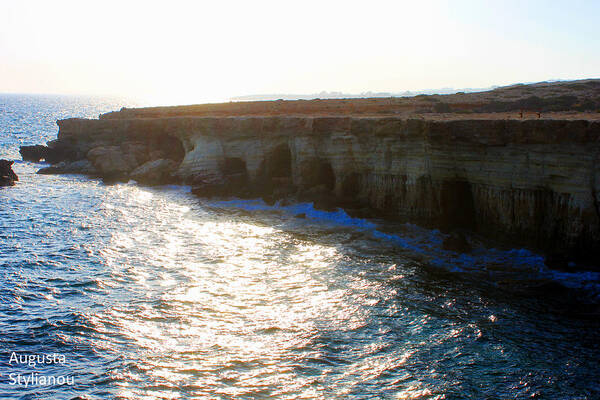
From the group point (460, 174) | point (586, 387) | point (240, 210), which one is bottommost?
point (586, 387)

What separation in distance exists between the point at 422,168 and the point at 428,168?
38cm

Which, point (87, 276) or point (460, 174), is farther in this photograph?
point (460, 174)

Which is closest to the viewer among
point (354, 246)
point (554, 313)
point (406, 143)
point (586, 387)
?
point (586, 387)

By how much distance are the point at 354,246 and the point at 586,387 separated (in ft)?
40.7

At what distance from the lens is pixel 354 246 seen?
23.8 m

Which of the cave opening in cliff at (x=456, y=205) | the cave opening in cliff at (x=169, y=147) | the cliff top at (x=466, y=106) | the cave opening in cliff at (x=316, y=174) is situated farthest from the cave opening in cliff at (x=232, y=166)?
the cave opening in cliff at (x=456, y=205)

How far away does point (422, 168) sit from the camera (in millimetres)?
25734

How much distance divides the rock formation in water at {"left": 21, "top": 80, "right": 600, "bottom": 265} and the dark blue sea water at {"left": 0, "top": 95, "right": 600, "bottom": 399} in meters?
1.71

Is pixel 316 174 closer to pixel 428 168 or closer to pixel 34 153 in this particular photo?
pixel 428 168

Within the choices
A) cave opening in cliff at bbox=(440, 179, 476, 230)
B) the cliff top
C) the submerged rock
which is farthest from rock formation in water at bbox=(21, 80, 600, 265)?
the submerged rock

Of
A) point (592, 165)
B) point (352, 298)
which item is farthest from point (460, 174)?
point (352, 298)

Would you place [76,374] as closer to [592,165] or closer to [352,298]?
[352,298]

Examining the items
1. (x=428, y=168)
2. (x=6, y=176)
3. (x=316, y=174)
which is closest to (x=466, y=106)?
(x=316, y=174)

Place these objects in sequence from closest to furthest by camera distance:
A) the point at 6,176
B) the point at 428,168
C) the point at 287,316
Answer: the point at 287,316 → the point at 428,168 → the point at 6,176
